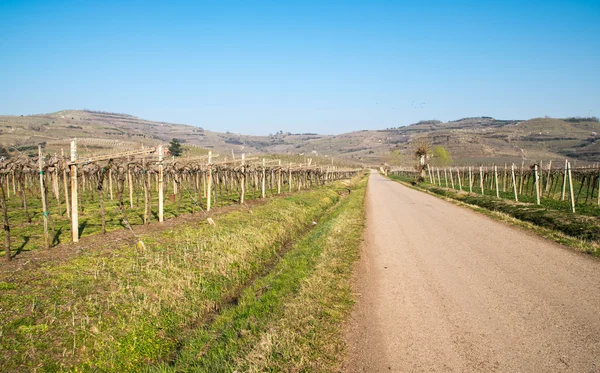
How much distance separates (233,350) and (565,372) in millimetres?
4700

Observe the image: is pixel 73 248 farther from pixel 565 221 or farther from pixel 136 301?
→ pixel 565 221

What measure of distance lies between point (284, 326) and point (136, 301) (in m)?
4.24

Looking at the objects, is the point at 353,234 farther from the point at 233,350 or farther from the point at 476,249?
the point at 233,350

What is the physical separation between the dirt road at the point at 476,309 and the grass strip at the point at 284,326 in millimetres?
404

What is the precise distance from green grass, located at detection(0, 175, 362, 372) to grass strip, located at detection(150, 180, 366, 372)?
70 millimetres

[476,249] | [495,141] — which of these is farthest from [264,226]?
[495,141]

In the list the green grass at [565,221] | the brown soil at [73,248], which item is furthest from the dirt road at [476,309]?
the brown soil at [73,248]

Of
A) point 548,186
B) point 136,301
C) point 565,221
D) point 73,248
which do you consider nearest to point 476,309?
point 136,301

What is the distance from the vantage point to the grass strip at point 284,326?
502 cm

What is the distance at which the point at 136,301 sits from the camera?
8195mm

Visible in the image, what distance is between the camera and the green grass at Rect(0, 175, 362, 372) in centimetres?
630

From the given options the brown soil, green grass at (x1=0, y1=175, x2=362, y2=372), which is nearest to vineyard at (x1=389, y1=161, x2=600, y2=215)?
green grass at (x1=0, y1=175, x2=362, y2=372)

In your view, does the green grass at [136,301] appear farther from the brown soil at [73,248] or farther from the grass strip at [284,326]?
the brown soil at [73,248]

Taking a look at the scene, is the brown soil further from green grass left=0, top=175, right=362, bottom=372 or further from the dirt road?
the dirt road
